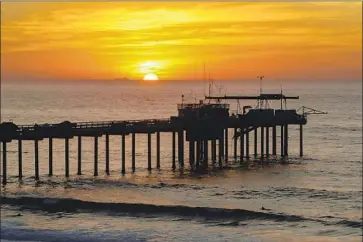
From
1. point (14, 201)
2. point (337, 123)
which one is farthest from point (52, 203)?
point (337, 123)

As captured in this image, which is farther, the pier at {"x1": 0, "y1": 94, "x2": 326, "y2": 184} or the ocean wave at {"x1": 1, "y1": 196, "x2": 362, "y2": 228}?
the pier at {"x1": 0, "y1": 94, "x2": 326, "y2": 184}

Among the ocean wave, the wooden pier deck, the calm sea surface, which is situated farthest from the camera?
the wooden pier deck

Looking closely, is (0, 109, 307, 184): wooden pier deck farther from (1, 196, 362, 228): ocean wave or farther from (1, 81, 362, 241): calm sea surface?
(1, 196, 362, 228): ocean wave

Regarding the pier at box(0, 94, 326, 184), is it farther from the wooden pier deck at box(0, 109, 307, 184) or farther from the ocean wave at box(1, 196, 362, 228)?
the ocean wave at box(1, 196, 362, 228)

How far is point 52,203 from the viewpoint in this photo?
49875 mm

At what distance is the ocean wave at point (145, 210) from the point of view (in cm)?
4681

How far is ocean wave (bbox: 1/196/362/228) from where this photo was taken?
46812 mm

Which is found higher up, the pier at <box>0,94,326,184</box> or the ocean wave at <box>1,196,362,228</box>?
the pier at <box>0,94,326,184</box>

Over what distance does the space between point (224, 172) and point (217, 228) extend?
2280 cm

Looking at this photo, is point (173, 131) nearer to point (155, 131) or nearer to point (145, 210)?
point (155, 131)

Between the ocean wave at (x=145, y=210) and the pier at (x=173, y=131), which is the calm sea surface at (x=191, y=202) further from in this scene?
the pier at (x=173, y=131)

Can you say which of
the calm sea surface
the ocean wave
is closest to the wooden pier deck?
the calm sea surface

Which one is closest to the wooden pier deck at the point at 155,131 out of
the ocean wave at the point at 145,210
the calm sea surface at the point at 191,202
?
the calm sea surface at the point at 191,202

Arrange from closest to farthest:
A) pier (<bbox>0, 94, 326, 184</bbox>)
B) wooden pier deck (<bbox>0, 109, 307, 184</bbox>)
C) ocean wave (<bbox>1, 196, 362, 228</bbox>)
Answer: ocean wave (<bbox>1, 196, 362, 228</bbox>), wooden pier deck (<bbox>0, 109, 307, 184</bbox>), pier (<bbox>0, 94, 326, 184</bbox>)
